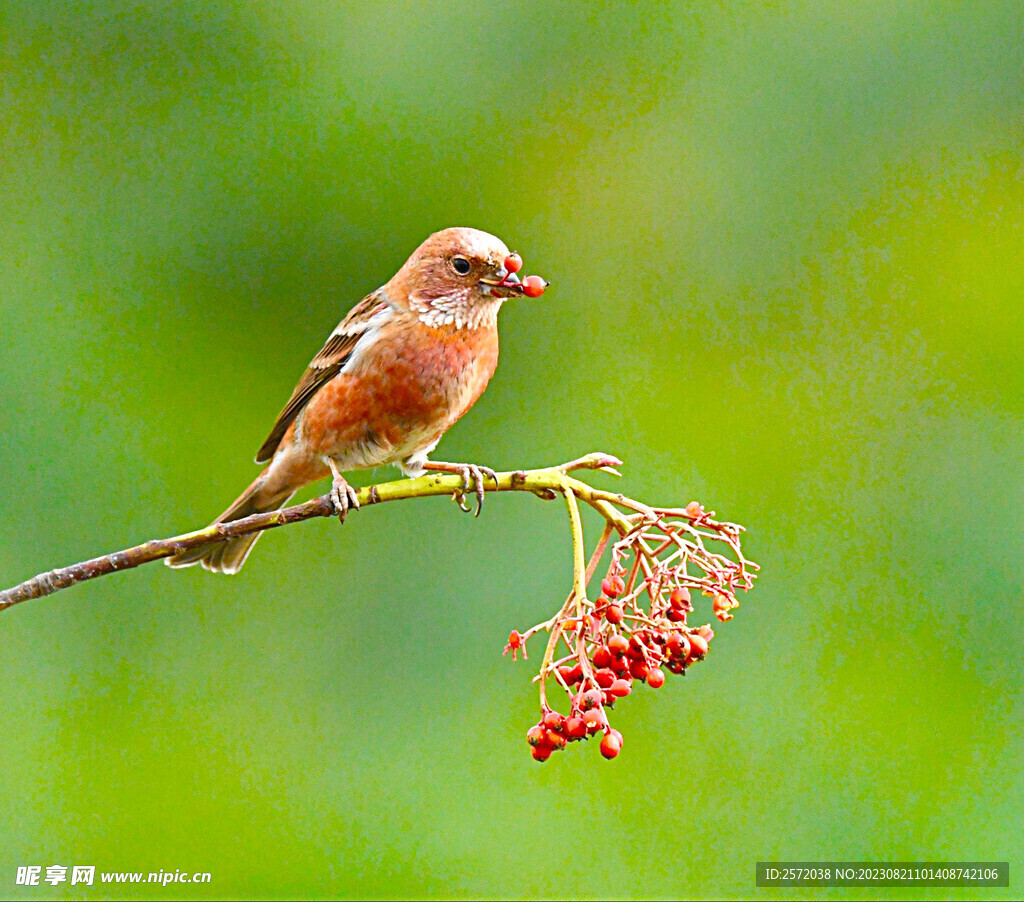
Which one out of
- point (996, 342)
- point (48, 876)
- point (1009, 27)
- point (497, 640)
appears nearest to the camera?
point (48, 876)

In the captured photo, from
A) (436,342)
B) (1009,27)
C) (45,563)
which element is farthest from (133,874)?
(1009,27)

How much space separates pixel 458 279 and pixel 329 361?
1.76 feet

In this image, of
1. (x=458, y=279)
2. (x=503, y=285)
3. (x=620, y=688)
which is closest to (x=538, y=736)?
(x=620, y=688)

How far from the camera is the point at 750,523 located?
18.6 ft

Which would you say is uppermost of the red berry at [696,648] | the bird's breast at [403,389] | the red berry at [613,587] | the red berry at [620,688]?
the bird's breast at [403,389]

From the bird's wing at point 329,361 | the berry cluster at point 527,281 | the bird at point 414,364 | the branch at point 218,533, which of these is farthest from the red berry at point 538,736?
the bird's wing at point 329,361

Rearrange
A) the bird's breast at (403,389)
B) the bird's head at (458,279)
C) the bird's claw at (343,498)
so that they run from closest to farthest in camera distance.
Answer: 1. the bird's claw at (343,498)
2. the bird's head at (458,279)
3. the bird's breast at (403,389)

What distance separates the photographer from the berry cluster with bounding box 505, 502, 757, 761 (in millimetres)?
1998

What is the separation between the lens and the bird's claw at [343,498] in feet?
8.69

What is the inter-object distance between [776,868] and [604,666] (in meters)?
3.29

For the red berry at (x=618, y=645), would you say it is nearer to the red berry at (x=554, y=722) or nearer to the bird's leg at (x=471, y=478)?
the red berry at (x=554, y=722)

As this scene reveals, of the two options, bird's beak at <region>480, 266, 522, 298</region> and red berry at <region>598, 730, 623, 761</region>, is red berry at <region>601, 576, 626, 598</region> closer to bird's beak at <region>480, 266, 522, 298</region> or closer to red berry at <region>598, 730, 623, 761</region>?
red berry at <region>598, 730, 623, 761</region>

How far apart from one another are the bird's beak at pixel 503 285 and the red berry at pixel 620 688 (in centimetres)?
118

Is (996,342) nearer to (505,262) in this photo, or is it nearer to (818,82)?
(818,82)
